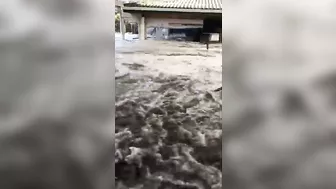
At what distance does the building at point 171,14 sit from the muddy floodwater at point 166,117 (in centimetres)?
12

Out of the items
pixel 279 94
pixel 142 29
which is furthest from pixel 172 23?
pixel 279 94

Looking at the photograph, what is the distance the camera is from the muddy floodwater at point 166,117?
1812 mm

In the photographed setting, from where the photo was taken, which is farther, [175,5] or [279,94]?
[175,5]

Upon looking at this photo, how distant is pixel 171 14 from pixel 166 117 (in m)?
0.52

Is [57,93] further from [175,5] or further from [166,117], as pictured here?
[175,5]

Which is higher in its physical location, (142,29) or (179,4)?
(179,4)

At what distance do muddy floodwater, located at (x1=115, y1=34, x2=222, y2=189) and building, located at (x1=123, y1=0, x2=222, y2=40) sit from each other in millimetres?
121

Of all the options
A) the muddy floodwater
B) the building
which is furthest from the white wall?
the muddy floodwater

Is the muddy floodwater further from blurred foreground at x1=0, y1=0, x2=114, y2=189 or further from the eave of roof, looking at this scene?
the eave of roof

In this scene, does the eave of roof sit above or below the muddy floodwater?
above

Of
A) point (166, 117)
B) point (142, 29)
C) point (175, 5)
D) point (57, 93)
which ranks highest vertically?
point (175, 5)

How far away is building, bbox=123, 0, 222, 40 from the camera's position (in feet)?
6.04

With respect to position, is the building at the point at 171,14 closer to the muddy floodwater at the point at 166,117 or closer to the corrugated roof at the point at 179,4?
the corrugated roof at the point at 179,4

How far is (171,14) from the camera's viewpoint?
6.16 feet
